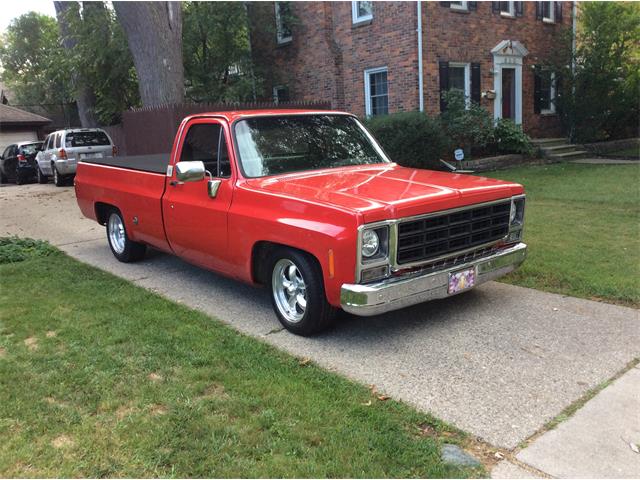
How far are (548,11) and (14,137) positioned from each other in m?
28.4

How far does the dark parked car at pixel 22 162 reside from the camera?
2161cm

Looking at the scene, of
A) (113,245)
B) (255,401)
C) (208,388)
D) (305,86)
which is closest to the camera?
(255,401)

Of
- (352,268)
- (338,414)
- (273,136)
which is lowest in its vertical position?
(338,414)

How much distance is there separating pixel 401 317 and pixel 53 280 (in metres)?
4.04

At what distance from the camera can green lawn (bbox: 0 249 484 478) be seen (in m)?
2.96

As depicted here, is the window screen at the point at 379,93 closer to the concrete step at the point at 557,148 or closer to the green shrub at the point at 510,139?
the green shrub at the point at 510,139

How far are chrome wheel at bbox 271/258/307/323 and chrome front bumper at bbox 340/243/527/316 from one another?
25.8 inches

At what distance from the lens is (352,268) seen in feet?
13.5

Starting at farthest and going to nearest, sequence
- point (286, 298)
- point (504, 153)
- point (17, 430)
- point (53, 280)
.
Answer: point (504, 153), point (53, 280), point (286, 298), point (17, 430)

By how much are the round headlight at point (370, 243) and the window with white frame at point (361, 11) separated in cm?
1423

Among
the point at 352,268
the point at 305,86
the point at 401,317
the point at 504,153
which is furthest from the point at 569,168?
the point at 352,268

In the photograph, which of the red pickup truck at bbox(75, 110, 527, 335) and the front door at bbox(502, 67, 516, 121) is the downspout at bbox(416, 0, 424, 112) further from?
the red pickup truck at bbox(75, 110, 527, 335)

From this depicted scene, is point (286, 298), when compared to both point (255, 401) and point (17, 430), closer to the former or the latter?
point (255, 401)

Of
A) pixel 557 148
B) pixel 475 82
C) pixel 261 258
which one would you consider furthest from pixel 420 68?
pixel 261 258
